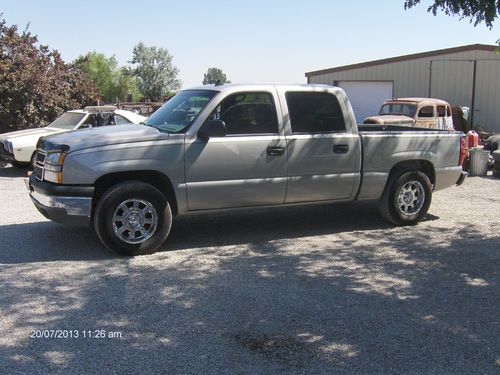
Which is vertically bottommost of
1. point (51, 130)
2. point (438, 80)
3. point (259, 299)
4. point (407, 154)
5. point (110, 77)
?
point (259, 299)

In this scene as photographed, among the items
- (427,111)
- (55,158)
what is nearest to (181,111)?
(55,158)

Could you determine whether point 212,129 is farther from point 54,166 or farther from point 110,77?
point 110,77

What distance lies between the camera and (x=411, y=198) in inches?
298

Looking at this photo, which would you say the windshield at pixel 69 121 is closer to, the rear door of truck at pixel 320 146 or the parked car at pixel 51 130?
the parked car at pixel 51 130

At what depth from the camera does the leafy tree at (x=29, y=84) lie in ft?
48.5

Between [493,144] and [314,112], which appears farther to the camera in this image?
[493,144]

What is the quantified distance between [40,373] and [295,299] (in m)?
2.16

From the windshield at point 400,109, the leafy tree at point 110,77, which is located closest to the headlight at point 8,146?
the windshield at point 400,109

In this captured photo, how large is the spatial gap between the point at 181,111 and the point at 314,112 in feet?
5.38

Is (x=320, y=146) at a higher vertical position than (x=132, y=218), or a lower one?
higher

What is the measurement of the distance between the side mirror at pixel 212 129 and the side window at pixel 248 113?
0.78ft

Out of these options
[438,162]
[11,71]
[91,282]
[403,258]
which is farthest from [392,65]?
[91,282]

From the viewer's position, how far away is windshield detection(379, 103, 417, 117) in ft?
58.0

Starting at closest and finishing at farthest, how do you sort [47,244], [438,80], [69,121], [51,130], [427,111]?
[47,244], [51,130], [69,121], [427,111], [438,80]
